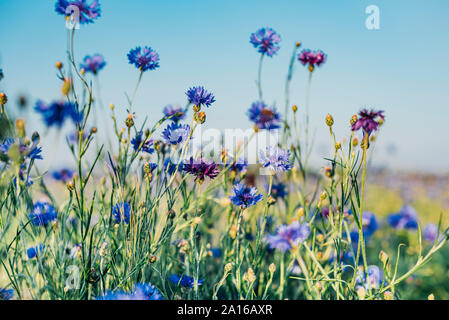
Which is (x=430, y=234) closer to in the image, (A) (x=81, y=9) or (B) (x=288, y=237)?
(B) (x=288, y=237)

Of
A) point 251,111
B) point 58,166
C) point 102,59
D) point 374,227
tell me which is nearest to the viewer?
point 102,59

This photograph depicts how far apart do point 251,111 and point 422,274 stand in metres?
1.17

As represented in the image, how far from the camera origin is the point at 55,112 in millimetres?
849

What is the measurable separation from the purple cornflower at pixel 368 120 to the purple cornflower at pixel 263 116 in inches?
13.2

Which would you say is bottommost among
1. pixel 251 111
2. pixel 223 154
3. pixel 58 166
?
pixel 58 166

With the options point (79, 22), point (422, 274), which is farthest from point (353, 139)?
point (422, 274)

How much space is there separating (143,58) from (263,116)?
403 mm

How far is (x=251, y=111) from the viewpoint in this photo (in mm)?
1058

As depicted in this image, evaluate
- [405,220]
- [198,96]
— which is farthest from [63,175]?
[405,220]

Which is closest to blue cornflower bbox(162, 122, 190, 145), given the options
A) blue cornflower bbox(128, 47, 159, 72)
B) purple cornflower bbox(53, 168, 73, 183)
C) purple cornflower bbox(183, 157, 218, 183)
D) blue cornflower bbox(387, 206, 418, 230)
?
purple cornflower bbox(183, 157, 218, 183)

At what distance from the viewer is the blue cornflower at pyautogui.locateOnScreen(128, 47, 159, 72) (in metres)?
0.81

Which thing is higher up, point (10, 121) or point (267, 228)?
point (10, 121)

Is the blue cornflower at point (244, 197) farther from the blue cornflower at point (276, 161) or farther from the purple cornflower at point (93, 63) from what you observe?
the purple cornflower at point (93, 63)
